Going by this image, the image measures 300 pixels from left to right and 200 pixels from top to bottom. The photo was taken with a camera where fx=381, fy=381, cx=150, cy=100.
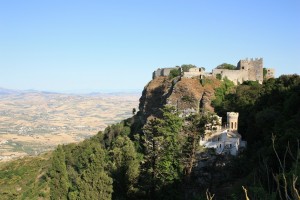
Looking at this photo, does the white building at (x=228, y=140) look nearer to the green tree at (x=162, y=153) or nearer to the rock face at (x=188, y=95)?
the green tree at (x=162, y=153)

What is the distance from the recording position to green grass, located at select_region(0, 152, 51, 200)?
54.4m

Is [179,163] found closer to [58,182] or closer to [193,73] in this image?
[58,182]

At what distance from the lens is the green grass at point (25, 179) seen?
5438 cm

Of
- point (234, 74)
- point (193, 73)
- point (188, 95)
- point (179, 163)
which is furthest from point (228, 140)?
point (234, 74)

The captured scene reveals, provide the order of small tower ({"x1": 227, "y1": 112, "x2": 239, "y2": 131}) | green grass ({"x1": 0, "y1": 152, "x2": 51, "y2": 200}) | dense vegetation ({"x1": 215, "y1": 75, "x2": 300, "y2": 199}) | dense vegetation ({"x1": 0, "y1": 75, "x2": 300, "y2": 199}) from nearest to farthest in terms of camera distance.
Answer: dense vegetation ({"x1": 215, "y1": 75, "x2": 300, "y2": 199}), dense vegetation ({"x1": 0, "y1": 75, "x2": 300, "y2": 199}), small tower ({"x1": 227, "y1": 112, "x2": 239, "y2": 131}), green grass ({"x1": 0, "y1": 152, "x2": 51, "y2": 200})

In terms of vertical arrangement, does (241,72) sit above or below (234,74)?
above

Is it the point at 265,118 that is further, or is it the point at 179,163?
the point at 265,118

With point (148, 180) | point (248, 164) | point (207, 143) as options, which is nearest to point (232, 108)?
point (207, 143)

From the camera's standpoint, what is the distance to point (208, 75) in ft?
198

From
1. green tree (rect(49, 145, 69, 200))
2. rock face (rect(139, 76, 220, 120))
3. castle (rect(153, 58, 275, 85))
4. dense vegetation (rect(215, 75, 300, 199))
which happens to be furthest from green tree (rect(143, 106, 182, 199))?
castle (rect(153, 58, 275, 85))

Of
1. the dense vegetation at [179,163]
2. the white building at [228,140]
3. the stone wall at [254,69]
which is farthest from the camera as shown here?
the stone wall at [254,69]

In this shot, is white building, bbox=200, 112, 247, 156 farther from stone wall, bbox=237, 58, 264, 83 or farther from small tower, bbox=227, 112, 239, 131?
stone wall, bbox=237, 58, 264, 83

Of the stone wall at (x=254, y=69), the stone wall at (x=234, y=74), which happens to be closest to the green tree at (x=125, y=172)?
the stone wall at (x=234, y=74)

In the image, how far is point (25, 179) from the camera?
65.9 m
